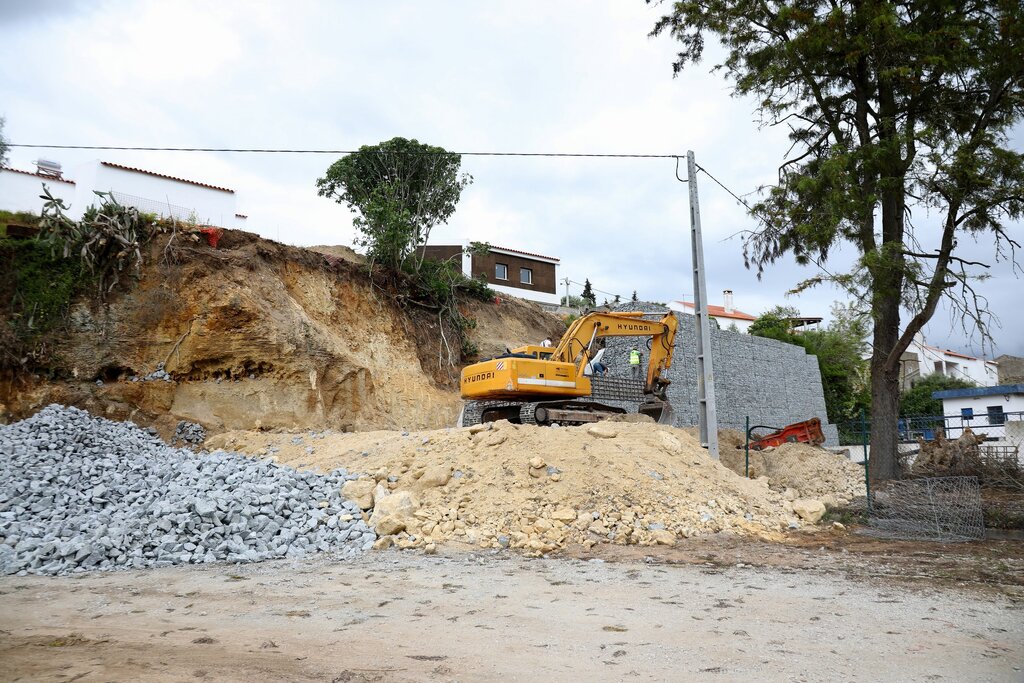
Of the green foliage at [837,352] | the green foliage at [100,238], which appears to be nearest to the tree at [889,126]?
the green foliage at [100,238]

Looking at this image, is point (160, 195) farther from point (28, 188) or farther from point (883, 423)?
point (883, 423)

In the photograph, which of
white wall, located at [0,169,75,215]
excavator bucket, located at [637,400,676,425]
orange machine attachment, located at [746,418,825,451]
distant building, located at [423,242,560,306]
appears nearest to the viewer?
excavator bucket, located at [637,400,676,425]

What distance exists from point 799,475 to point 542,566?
818 centimetres

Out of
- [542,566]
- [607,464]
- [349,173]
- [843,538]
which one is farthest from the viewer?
[349,173]

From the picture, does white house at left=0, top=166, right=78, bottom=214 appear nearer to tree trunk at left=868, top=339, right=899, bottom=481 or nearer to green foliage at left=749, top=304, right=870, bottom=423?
tree trunk at left=868, top=339, right=899, bottom=481

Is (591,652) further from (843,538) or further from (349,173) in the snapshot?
(349,173)

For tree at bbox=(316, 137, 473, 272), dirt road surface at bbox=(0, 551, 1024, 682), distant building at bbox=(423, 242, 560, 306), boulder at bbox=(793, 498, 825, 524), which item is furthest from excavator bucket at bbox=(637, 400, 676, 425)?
distant building at bbox=(423, 242, 560, 306)

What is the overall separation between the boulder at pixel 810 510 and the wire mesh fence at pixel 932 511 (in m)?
0.70

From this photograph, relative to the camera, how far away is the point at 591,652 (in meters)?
5.14

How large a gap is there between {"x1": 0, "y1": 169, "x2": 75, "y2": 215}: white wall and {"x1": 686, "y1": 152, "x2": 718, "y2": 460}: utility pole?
1784 centimetres

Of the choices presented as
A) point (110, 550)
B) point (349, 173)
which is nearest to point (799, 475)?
point (110, 550)

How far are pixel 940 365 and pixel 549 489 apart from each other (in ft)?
201

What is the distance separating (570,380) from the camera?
14703 mm

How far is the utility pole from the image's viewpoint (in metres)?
12.9
